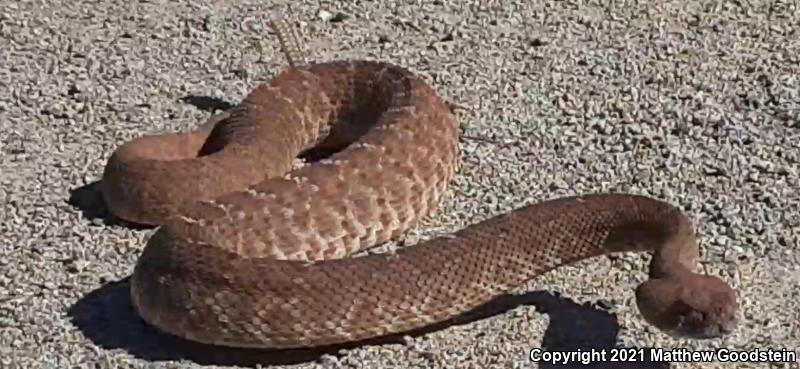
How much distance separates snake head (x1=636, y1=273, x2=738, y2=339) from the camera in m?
7.19

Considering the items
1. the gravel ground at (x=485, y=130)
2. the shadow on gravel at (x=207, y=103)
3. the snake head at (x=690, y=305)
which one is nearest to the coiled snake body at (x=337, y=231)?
the snake head at (x=690, y=305)

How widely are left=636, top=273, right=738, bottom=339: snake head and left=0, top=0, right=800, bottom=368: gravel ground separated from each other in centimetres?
31

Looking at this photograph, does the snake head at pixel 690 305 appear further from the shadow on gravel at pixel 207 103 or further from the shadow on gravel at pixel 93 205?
the shadow on gravel at pixel 207 103

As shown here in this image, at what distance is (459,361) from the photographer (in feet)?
25.0

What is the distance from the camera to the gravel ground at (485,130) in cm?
784

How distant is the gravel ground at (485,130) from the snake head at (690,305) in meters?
0.31

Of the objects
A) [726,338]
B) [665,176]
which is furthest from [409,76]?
[726,338]

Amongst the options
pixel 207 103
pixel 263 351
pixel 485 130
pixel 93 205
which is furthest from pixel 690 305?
pixel 207 103

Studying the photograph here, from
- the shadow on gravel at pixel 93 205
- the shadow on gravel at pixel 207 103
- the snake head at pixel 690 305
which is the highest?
the snake head at pixel 690 305

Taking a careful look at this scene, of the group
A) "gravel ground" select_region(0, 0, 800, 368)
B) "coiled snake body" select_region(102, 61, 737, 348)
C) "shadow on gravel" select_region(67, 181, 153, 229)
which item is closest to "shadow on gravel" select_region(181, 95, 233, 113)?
"gravel ground" select_region(0, 0, 800, 368)

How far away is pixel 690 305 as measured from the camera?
7215 mm

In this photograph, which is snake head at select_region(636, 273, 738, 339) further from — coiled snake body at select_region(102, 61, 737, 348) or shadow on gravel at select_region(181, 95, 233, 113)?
shadow on gravel at select_region(181, 95, 233, 113)

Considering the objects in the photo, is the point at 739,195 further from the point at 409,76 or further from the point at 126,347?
the point at 126,347

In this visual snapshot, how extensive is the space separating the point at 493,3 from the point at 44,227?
4069 millimetres
